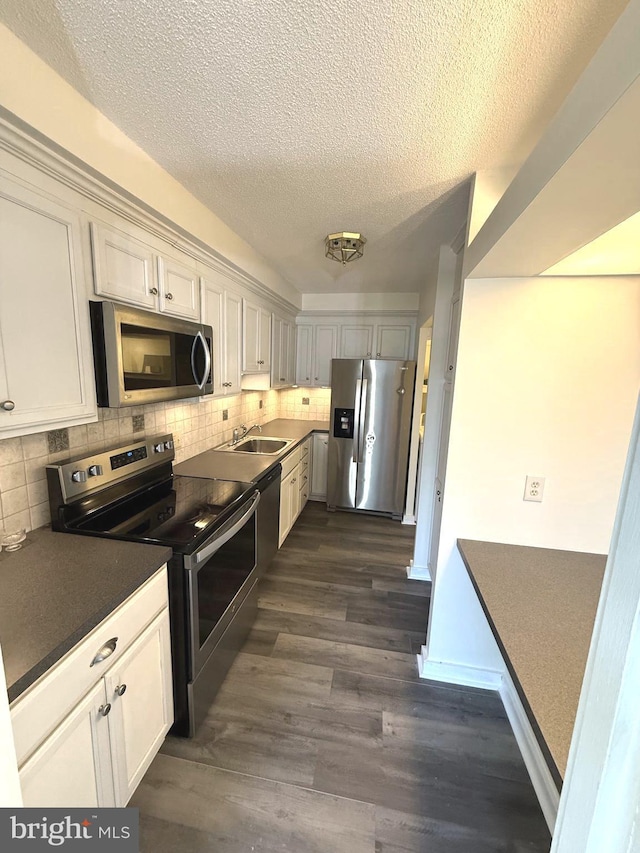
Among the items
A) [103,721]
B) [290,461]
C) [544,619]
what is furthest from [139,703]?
[290,461]

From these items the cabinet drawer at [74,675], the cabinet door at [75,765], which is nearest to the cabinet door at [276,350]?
the cabinet drawer at [74,675]

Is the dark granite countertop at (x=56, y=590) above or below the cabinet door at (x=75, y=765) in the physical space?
above

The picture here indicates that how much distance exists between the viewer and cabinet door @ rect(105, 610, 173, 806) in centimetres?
111

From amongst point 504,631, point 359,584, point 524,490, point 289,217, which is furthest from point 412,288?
point 504,631

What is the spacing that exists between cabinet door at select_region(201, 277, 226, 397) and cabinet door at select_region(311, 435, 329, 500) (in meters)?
1.92

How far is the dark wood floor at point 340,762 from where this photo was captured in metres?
1.24

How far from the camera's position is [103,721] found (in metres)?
1.05

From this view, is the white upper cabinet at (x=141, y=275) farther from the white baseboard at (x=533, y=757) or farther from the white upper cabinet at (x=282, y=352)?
the white baseboard at (x=533, y=757)

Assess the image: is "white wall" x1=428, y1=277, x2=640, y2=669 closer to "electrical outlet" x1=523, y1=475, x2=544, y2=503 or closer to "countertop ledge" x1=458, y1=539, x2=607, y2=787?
"electrical outlet" x1=523, y1=475, x2=544, y2=503

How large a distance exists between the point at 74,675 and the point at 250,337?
2327 millimetres

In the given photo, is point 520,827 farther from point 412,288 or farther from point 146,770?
point 412,288

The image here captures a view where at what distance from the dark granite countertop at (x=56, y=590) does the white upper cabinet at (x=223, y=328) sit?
46.0 inches

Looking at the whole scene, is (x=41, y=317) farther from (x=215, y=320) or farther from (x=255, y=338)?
(x=255, y=338)

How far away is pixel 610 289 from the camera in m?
1.44
